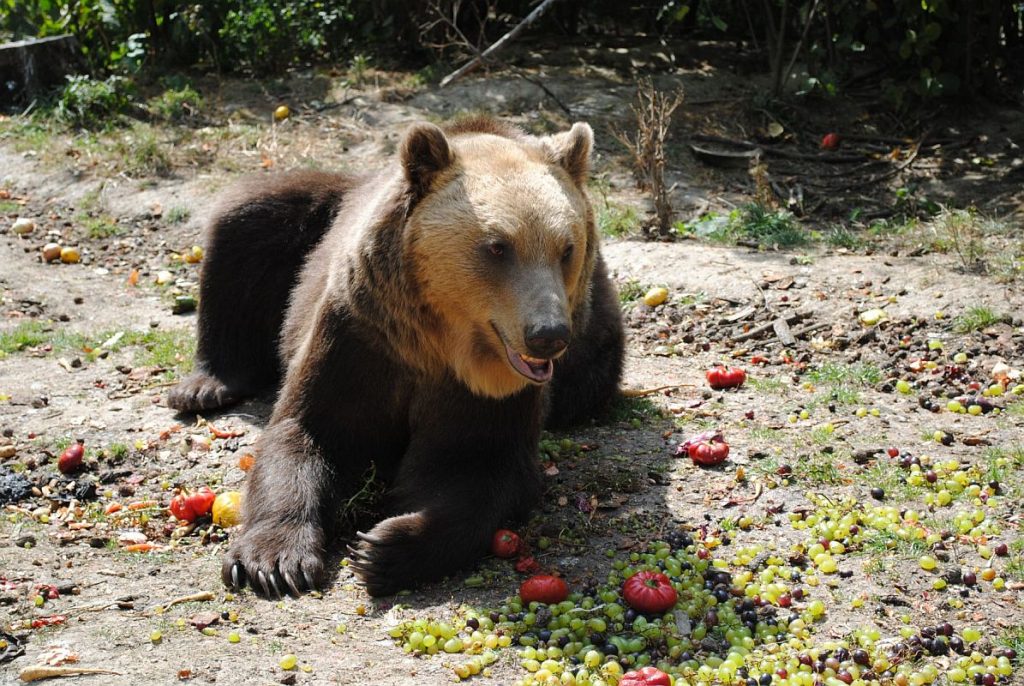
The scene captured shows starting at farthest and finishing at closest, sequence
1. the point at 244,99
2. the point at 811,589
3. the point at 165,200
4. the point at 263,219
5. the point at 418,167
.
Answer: the point at 244,99, the point at 165,200, the point at 263,219, the point at 418,167, the point at 811,589

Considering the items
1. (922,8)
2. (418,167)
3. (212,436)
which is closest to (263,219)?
(212,436)

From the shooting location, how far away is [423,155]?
5137mm

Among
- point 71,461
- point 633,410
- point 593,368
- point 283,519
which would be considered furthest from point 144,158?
point 283,519

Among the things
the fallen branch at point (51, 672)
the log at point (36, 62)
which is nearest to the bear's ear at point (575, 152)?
the fallen branch at point (51, 672)

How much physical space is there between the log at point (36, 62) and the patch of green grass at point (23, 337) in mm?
5660

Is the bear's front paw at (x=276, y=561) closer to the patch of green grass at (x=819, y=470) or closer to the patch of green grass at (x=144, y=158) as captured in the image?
the patch of green grass at (x=819, y=470)

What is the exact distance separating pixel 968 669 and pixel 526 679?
1609 millimetres

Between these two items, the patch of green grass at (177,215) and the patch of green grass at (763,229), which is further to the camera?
the patch of green grass at (177,215)

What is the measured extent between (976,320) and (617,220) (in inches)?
133

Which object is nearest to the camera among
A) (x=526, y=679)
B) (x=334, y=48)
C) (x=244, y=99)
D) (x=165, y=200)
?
(x=526, y=679)

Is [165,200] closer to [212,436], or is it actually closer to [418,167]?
[212,436]

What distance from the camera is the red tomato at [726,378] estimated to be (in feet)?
23.6

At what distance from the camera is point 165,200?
10.9 meters

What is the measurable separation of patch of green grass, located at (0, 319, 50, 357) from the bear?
9.72ft
